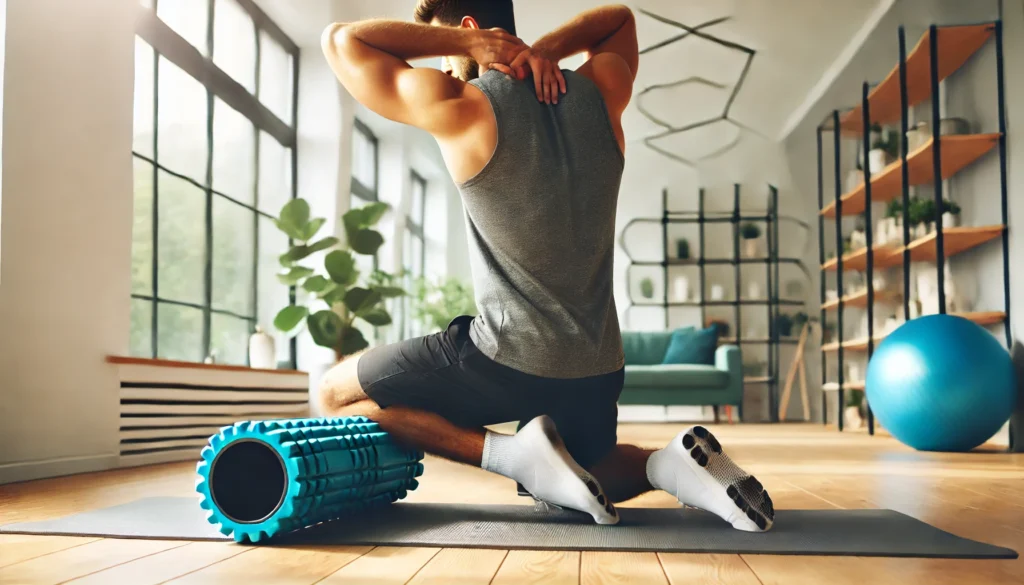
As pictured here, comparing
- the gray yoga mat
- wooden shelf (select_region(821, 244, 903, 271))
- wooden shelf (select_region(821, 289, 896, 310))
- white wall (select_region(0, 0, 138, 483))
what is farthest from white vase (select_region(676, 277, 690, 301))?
the gray yoga mat

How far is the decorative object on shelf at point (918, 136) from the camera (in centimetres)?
503

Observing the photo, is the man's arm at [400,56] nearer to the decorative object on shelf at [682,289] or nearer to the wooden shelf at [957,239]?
the wooden shelf at [957,239]

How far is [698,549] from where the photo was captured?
1385 mm

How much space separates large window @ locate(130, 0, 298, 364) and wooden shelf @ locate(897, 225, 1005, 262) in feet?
12.2

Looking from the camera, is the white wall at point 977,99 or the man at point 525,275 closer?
the man at point 525,275

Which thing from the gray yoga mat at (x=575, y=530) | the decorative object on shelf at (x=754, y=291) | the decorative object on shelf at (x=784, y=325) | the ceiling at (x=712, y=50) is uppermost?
the ceiling at (x=712, y=50)

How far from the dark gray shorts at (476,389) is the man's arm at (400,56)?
0.43 m

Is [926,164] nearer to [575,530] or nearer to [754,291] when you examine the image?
[754,291]

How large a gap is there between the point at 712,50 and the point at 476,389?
527cm

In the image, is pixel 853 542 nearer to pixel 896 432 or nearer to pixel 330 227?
pixel 896 432

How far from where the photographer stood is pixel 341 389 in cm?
192

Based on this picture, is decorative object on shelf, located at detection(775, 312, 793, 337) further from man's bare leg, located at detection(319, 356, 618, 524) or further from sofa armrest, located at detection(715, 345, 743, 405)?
man's bare leg, located at detection(319, 356, 618, 524)

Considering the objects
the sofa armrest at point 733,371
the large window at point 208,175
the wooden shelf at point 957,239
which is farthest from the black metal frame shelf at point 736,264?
the large window at point 208,175

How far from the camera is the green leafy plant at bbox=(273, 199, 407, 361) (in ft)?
16.2
